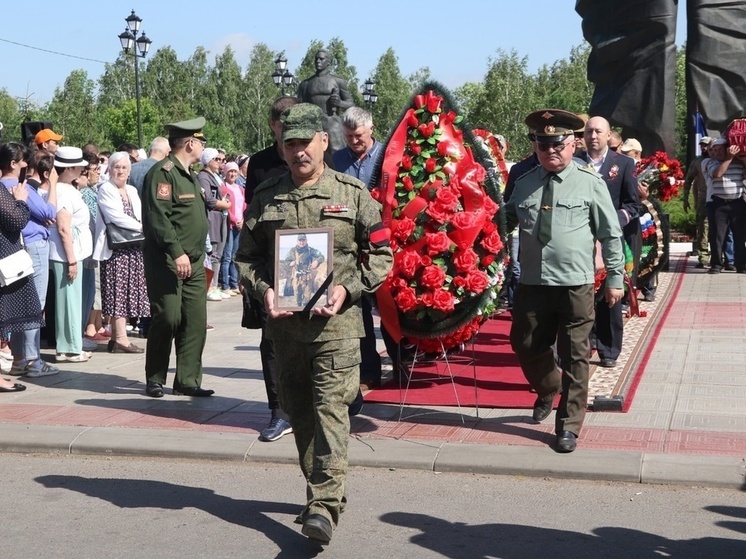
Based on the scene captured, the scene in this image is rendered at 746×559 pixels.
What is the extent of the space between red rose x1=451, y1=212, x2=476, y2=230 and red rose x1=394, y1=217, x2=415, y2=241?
11.4 inches

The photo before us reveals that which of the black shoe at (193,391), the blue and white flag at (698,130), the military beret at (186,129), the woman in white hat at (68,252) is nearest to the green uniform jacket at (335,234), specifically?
the military beret at (186,129)

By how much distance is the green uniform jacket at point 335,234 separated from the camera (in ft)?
17.0

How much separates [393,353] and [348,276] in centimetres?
359

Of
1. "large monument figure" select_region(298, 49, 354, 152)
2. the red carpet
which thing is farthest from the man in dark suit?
"large monument figure" select_region(298, 49, 354, 152)

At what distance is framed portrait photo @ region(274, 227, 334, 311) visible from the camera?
507 cm

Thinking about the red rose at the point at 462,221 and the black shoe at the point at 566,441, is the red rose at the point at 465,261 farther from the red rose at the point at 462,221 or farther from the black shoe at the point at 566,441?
the black shoe at the point at 566,441

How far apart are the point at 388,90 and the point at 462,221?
81.9 metres

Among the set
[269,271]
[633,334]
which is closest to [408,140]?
[269,271]

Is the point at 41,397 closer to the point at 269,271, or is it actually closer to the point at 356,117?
the point at 356,117

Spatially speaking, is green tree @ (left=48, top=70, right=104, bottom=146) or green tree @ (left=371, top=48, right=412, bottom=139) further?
green tree @ (left=371, top=48, right=412, bottom=139)

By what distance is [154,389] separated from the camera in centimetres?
845

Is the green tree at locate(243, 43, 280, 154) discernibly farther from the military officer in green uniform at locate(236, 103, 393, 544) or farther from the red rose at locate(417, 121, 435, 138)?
the military officer in green uniform at locate(236, 103, 393, 544)

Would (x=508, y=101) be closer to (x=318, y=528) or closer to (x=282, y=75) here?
(x=282, y=75)

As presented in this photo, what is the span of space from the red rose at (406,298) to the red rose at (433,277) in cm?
11
